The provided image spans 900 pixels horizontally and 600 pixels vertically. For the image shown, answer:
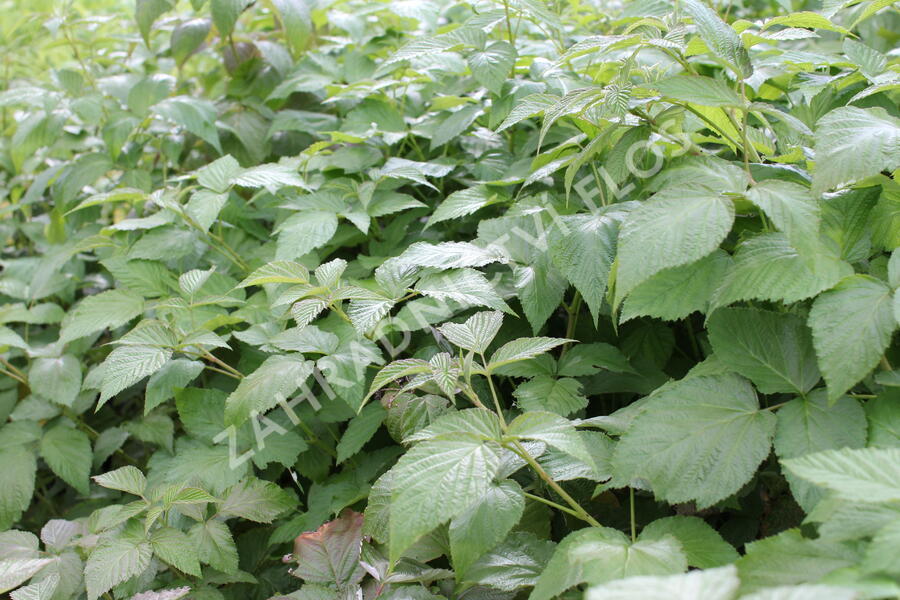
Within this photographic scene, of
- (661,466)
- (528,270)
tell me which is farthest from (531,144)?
(661,466)

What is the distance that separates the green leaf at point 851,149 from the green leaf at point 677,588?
0.45 meters

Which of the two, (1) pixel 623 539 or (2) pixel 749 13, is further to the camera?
(2) pixel 749 13

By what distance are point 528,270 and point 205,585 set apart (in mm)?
684

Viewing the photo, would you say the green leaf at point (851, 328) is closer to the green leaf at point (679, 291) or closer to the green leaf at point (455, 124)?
the green leaf at point (679, 291)

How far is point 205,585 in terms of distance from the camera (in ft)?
3.61

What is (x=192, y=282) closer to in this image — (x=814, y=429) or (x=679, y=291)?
(x=679, y=291)

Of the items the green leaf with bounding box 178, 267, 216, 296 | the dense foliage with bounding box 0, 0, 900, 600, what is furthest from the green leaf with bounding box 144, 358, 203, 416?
the green leaf with bounding box 178, 267, 216, 296

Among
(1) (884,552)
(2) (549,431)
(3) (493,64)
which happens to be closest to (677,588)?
(1) (884,552)

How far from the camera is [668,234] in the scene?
Answer: 0.77 m

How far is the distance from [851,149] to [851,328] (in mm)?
203

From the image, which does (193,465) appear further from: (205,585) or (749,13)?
(749,13)

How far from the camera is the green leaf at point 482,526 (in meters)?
0.82

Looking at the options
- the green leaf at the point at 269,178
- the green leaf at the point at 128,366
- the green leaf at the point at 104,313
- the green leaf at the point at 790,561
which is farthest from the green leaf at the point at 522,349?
the green leaf at the point at 104,313

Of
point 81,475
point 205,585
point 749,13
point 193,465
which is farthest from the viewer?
point 749,13
